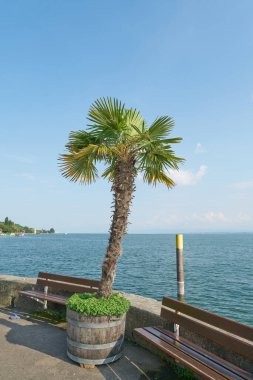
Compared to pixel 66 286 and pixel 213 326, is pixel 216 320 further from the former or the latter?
pixel 66 286

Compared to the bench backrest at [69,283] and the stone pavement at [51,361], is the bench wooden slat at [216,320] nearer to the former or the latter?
the stone pavement at [51,361]

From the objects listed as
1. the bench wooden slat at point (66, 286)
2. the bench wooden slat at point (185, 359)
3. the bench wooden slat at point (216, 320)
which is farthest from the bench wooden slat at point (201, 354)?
the bench wooden slat at point (66, 286)

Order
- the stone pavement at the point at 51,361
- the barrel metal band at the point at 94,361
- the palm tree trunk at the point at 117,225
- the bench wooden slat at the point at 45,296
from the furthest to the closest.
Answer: the bench wooden slat at the point at 45,296 → the palm tree trunk at the point at 117,225 → the barrel metal band at the point at 94,361 → the stone pavement at the point at 51,361

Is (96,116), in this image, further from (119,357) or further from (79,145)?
(119,357)

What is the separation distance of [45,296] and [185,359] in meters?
4.71

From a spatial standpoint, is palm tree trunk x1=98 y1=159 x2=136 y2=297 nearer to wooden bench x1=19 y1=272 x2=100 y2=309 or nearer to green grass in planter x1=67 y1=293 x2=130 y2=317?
green grass in planter x1=67 y1=293 x2=130 y2=317

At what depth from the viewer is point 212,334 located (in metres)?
4.78

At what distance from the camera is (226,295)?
2098cm

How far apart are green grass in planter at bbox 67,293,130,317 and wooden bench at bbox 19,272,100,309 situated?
1.73 metres

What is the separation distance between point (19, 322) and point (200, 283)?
2057 centimetres

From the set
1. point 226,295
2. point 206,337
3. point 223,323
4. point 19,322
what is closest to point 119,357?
point 206,337

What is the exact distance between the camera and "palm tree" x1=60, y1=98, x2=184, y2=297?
5.98 meters

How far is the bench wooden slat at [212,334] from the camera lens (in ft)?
13.8

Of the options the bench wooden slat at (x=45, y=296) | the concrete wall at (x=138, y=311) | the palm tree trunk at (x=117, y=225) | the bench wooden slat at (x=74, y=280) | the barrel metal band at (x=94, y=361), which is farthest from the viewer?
the bench wooden slat at (x=45, y=296)
